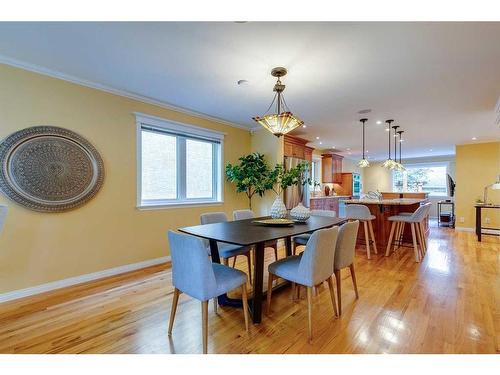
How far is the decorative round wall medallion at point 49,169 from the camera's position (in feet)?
8.08

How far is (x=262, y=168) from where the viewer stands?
15.3ft

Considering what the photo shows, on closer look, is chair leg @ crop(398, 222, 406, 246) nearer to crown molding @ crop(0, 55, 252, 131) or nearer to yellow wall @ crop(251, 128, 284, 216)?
yellow wall @ crop(251, 128, 284, 216)

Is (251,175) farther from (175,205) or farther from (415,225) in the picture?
(415,225)

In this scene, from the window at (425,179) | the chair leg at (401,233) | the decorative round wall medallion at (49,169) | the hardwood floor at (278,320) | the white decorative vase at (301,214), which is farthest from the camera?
the window at (425,179)

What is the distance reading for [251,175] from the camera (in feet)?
14.8

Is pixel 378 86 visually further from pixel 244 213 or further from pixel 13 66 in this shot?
pixel 13 66

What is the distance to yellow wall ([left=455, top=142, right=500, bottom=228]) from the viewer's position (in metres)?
6.19

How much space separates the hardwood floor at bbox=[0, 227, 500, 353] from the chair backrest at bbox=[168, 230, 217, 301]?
0.44 meters

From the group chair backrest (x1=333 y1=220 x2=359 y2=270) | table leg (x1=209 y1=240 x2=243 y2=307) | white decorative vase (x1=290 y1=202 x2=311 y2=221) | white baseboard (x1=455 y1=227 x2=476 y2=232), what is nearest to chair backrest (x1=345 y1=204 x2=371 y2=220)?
white decorative vase (x1=290 y1=202 x2=311 y2=221)

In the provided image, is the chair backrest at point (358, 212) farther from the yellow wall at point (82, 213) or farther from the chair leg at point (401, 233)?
the yellow wall at point (82, 213)

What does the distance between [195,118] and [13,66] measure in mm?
2242

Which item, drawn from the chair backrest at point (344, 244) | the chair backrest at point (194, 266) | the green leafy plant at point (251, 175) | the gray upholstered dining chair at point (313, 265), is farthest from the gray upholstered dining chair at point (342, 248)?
the green leafy plant at point (251, 175)

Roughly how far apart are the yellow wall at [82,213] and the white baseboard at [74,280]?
0.05 meters
